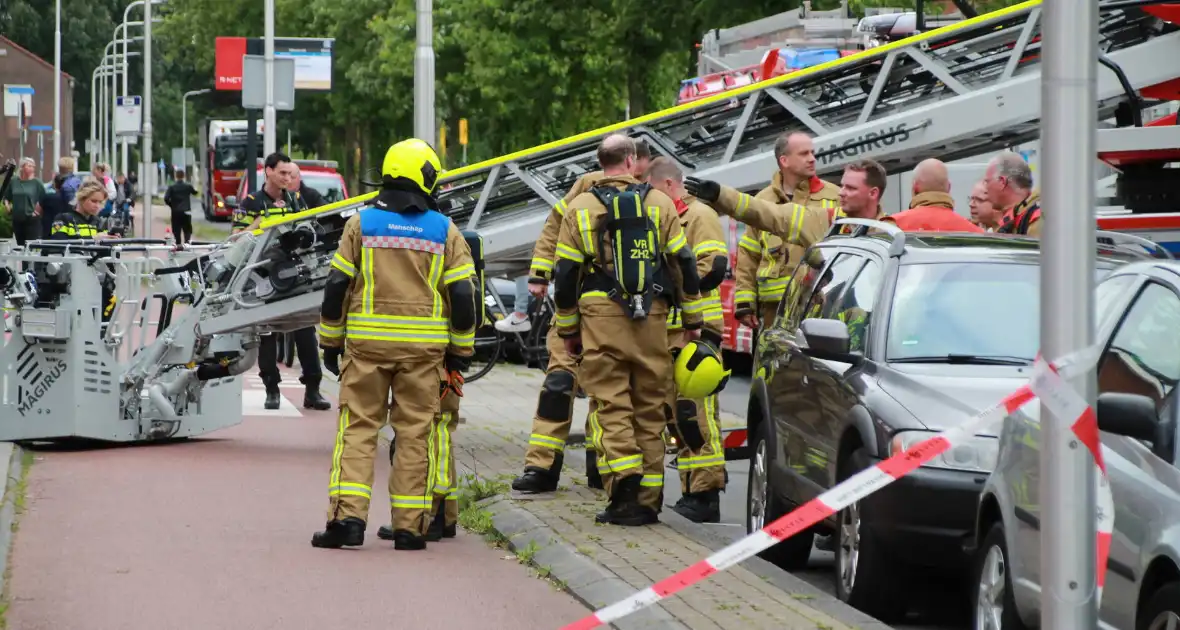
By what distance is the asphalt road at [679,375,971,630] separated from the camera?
8.04 meters

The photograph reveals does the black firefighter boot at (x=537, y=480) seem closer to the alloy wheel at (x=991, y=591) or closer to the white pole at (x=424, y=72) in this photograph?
the alloy wheel at (x=991, y=591)

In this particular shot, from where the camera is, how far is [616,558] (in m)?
8.55

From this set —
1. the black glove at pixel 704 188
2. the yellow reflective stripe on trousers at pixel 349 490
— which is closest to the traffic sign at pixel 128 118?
the black glove at pixel 704 188

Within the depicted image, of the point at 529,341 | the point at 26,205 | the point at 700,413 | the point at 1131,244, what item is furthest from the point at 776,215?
the point at 26,205

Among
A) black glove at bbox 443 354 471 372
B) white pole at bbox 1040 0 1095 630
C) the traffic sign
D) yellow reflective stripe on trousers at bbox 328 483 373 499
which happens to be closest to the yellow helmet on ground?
black glove at bbox 443 354 471 372

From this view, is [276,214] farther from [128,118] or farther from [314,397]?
[128,118]

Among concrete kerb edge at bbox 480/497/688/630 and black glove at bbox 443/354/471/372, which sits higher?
black glove at bbox 443/354/471/372

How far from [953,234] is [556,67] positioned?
99.5 ft

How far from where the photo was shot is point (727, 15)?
2825cm

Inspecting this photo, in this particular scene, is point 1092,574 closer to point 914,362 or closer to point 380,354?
point 914,362

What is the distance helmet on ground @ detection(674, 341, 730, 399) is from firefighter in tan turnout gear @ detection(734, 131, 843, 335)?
5.55ft

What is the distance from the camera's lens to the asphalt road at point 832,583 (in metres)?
8.04

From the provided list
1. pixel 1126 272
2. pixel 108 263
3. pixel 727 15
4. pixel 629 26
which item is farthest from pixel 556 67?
pixel 1126 272

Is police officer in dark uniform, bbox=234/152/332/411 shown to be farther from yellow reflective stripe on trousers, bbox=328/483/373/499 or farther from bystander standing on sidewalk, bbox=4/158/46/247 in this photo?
bystander standing on sidewalk, bbox=4/158/46/247
